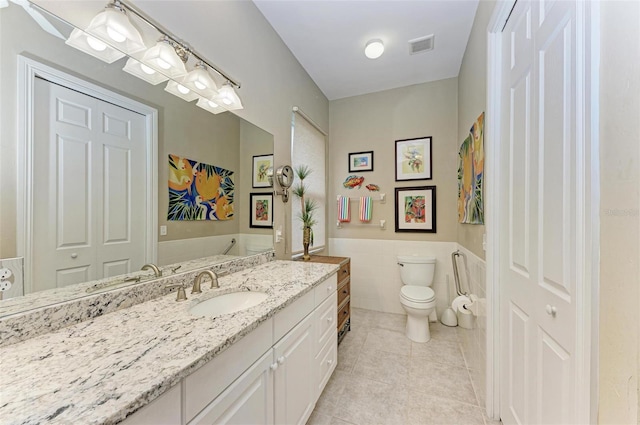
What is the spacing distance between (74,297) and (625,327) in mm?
1615

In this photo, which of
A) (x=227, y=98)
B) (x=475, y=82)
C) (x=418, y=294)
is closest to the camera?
(x=227, y=98)

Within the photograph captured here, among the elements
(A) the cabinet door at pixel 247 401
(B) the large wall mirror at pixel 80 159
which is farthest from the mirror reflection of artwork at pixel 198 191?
(A) the cabinet door at pixel 247 401

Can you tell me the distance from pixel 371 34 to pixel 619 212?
85.9 inches

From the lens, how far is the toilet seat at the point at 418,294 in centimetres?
219

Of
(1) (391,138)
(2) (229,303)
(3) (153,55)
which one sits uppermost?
(1) (391,138)

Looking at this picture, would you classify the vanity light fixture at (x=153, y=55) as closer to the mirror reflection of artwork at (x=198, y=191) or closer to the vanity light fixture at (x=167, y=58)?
the vanity light fixture at (x=167, y=58)

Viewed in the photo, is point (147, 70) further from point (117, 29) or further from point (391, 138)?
point (391, 138)

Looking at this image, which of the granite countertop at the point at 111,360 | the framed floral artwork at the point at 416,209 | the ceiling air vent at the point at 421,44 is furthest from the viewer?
the framed floral artwork at the point at 416,209

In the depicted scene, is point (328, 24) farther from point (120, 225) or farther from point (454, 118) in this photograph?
point (120, 225)

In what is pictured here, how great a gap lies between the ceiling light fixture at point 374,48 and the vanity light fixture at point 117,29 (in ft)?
5.92

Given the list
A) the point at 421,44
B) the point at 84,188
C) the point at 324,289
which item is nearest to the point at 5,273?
the point at 84,188

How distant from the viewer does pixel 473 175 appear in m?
1.81

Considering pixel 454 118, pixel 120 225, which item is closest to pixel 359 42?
pixel 454 118

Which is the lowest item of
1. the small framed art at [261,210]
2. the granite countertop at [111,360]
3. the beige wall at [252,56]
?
the granite countertop at [111,360]
